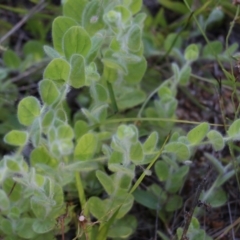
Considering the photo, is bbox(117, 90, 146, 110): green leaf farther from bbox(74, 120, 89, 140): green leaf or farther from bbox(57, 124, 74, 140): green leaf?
Answer: bbox(57, 124, 74, 140): green leaf

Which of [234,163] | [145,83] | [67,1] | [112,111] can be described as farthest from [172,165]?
[67,1]

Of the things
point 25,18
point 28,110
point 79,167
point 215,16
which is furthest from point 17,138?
point 215,16

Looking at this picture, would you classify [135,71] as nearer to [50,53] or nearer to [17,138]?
[50,53]

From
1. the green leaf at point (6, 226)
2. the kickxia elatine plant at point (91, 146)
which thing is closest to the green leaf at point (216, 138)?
the kickxia elatine plant at point (91, 146)

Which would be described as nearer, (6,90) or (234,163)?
(234,163)

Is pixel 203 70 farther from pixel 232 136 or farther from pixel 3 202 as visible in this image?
pixel 3 202

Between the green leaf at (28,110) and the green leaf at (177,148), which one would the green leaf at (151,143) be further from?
the green leaf at (28,110)
